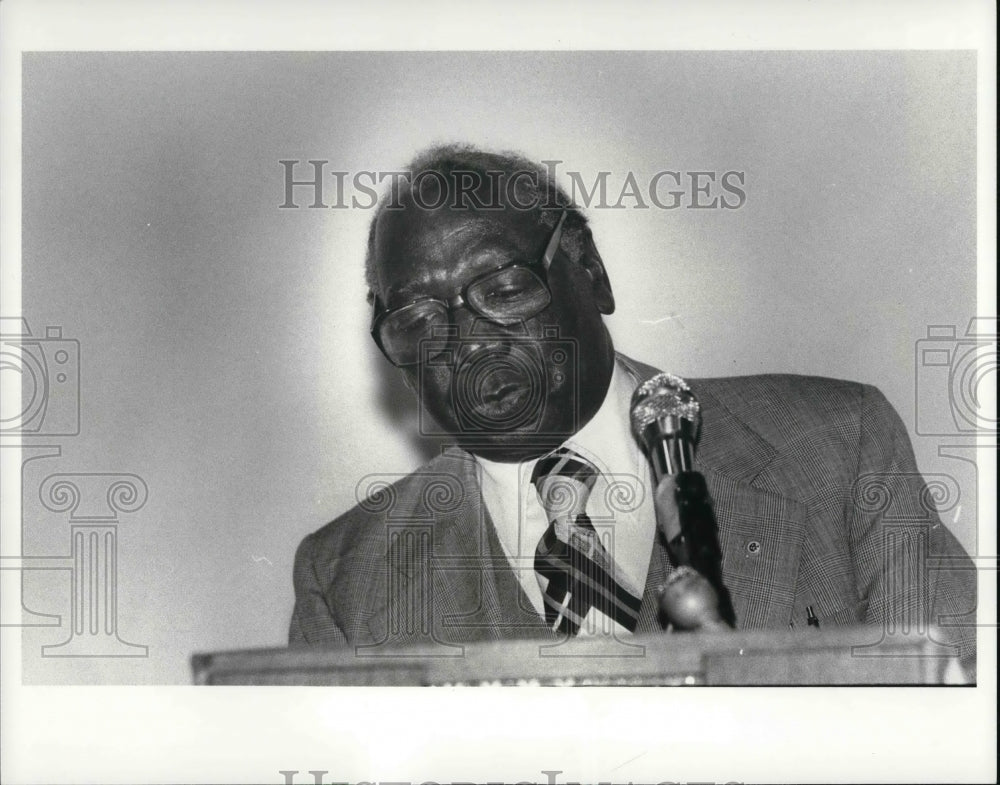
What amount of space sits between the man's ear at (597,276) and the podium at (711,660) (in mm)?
800

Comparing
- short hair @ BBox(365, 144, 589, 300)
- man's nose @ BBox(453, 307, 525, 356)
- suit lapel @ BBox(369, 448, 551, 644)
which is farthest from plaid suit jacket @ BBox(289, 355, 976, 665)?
short hair @ BBox(365, 144, 589, 300)

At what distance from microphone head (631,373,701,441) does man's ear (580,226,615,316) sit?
0.21 meters

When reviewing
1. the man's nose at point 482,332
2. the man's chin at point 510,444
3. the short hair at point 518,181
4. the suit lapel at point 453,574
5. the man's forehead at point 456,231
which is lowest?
the suit lapel at point 453,574

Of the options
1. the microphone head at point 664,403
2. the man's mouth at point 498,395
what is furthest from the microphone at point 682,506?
the man's mouth at point 498,395

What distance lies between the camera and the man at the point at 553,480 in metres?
2.46

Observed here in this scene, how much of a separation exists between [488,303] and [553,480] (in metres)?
0.45

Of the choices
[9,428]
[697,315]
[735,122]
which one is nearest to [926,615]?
[697,315]

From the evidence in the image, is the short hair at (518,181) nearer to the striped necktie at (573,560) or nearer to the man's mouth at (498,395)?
the man's mouth at (498,395)

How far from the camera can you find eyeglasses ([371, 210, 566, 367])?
247cm

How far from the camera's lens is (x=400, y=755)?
2475 millimetres

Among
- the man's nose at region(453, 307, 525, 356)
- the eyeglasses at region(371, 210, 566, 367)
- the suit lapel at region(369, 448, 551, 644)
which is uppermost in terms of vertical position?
the eyeglasses at region(371, 210, 566, 367)

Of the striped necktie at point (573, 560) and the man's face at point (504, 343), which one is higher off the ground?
the man's face at point (504, 343)

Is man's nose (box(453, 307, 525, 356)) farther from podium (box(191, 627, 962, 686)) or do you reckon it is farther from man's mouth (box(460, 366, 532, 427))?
podium (box(191, 627, 962, 686))

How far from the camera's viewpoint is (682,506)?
97.4 inches
